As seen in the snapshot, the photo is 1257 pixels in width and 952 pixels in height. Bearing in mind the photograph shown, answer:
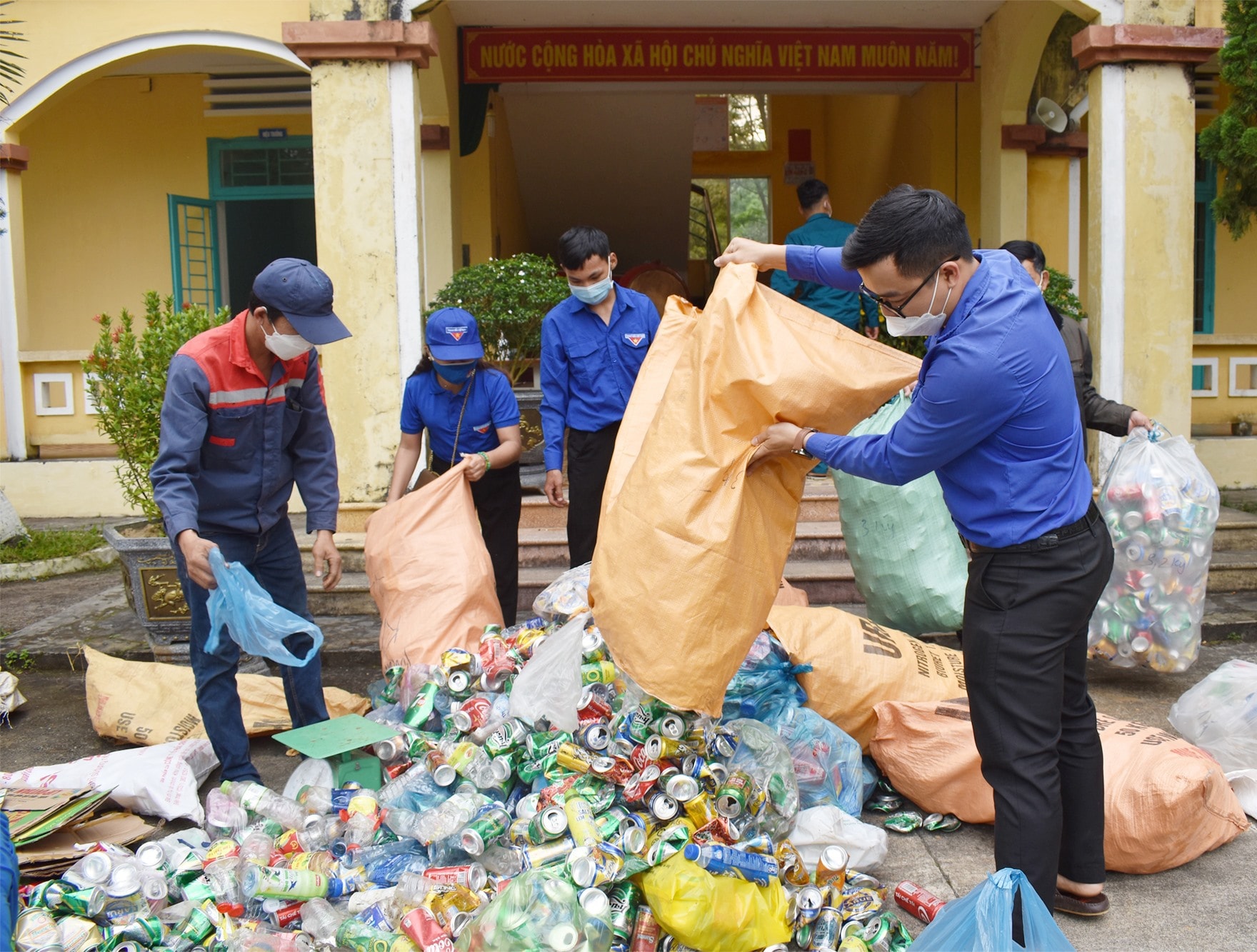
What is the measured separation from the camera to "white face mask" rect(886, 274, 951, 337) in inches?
A: 89.7

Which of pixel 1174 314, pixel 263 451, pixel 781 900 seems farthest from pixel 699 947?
pixel 1174 314

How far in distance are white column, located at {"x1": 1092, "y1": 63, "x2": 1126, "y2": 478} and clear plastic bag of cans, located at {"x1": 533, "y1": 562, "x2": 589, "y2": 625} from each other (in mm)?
3629

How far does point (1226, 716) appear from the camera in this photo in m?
3.33

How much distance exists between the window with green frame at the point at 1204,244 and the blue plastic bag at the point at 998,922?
8906mm

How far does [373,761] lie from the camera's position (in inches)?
125

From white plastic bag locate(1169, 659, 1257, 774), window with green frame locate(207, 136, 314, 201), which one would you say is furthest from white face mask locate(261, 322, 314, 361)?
window with green frame locate(207, 136, 314, 201)

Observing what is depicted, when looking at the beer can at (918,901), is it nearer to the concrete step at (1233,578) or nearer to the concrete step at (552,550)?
the concrete step at (552,550)

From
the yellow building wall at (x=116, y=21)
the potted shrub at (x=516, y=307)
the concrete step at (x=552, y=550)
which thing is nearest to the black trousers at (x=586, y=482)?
the concrete step at (x=552, y=550)

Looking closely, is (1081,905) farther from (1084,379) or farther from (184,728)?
(184,728)

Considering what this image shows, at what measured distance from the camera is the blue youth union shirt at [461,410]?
4.23 meters

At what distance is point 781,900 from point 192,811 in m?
1.81

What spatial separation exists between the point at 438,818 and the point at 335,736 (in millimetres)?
580

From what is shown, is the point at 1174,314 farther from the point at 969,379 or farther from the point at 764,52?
the point at 969,379

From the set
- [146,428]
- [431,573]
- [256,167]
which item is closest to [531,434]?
[146,428]
